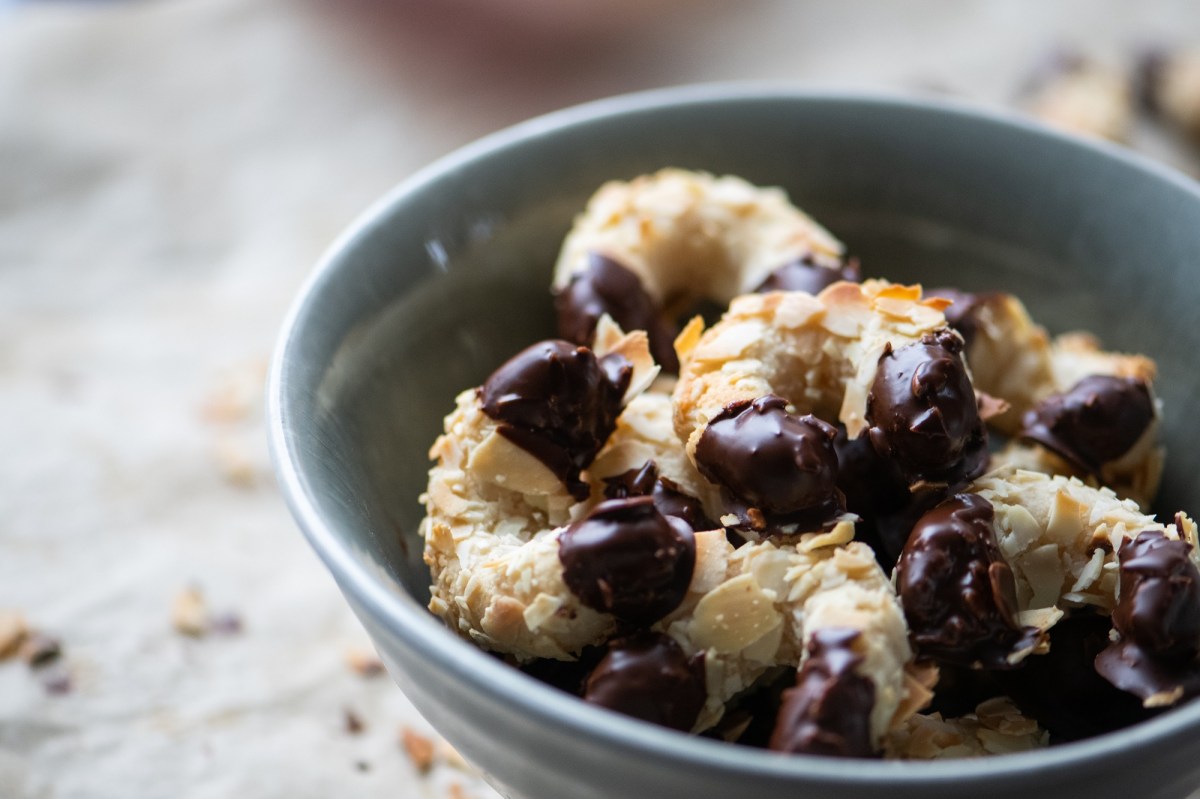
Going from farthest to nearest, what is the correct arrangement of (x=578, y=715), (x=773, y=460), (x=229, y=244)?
(x=229, y=244) → (x=773, y=460) → (x=578, y=715)

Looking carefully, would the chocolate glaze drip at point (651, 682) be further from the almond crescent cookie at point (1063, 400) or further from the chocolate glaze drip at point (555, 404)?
the almond crescent cookie at point (1063, 400)

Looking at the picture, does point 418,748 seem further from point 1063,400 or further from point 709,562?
point 1063,400

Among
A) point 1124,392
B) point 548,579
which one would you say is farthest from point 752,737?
point 1124,392

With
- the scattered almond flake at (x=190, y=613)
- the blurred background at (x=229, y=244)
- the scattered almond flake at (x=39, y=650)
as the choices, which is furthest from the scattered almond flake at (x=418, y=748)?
the scattered almond flake at (x=39, y=650)

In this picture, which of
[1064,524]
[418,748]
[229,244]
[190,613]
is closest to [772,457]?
[1064,524]

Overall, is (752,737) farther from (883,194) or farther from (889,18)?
(889,18)

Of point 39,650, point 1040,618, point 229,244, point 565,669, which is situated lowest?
point 39,650
